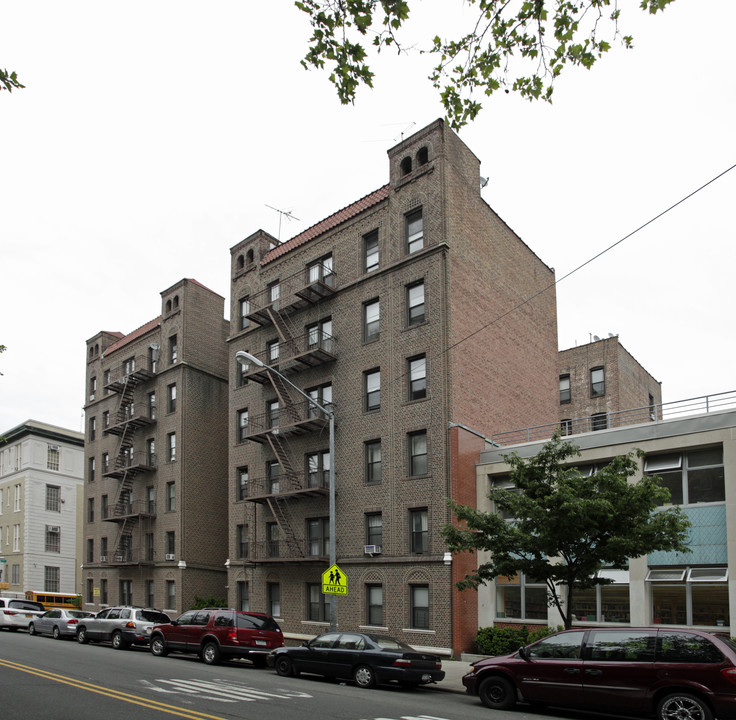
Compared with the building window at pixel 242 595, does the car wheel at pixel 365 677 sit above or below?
above

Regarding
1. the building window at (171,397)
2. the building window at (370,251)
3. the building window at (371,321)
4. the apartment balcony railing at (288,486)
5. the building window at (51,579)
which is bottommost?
the building window at (51,579)

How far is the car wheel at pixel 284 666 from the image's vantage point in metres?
19.8

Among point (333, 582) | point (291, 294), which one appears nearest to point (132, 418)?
point (291, 294)

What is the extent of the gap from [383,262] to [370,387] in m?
4.91

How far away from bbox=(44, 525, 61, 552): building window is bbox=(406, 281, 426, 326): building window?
46417mm

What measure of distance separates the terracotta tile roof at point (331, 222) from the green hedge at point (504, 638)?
1670cm

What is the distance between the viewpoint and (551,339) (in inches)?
1426

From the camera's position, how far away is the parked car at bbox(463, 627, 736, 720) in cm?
1258

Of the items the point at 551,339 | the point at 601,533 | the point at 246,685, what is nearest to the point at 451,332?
the point at 551,339

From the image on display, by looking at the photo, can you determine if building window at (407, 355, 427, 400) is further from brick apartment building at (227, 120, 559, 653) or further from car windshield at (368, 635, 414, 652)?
car windshield at (368, 635, 414, 652)

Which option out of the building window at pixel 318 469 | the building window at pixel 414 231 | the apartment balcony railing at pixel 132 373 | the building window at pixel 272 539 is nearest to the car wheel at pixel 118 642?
the building window at pixel 272 539

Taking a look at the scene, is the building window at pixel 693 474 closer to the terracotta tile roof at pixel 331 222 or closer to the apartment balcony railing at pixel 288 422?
the apartment balcony railing at pixel 288 422

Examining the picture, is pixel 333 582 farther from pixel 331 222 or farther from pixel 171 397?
pixel 171 397

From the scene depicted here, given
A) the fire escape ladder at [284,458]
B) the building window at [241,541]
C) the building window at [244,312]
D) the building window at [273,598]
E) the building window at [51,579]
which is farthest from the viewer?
the building window at [51,579]
